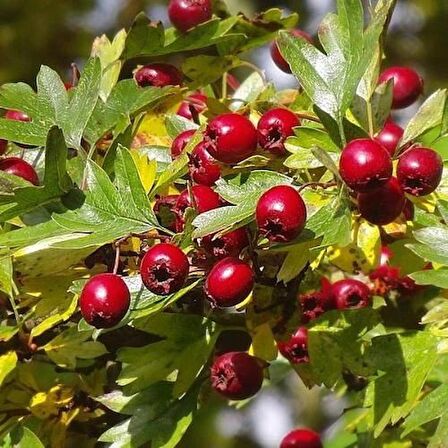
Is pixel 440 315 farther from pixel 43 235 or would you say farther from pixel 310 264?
pixel 43 235

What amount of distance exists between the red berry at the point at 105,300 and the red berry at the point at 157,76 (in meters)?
0.35

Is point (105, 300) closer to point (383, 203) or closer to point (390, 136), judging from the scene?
point (383, 203)

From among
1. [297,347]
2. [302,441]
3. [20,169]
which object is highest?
[20,169]

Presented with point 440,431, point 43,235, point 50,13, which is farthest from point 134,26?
point 50,13

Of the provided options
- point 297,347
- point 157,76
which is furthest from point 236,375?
point 157,76

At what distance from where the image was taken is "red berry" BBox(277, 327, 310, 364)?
1.08 metres

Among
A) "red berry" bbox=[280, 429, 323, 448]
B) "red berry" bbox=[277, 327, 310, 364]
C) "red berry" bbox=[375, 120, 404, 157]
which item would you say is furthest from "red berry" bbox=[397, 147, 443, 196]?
"red berry" bbox=[280, 429, 323, 448]

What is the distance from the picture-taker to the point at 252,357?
41.8 inches

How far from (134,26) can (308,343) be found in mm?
412

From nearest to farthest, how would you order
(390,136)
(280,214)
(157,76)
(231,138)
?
(280,214) < (231,138) < (390,136) < (157,76)

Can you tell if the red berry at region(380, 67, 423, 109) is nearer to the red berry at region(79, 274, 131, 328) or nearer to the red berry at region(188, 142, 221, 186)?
the red berry at region(188, 142, 221, 186)

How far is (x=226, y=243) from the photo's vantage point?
34.7 inches

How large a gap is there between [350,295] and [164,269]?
1.03ft

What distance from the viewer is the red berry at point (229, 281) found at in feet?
2.80
